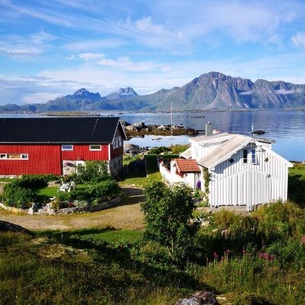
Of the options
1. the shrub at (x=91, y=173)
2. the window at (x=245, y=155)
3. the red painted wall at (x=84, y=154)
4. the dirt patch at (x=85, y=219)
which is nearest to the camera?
the dirt patch at (x=85, y=219)

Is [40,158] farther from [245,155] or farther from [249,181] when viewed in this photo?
[249,181]

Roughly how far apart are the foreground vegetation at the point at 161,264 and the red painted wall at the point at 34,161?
60.2 ft

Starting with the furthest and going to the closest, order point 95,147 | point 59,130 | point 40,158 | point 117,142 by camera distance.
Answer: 1. point 117,142
2. point 59,130
3. point 40,158
4. point 95,147

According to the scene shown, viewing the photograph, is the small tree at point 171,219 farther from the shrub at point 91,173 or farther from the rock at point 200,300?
the shrub at point 91,173

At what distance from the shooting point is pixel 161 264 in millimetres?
13234

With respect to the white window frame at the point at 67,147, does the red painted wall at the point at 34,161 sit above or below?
below

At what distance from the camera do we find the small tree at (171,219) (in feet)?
47.5

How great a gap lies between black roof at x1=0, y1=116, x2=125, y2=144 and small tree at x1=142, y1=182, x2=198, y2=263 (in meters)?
21.5

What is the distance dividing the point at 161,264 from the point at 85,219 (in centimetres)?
1044

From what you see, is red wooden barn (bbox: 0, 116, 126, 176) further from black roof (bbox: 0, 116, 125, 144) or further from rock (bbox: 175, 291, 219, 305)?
rock (bbox: 175, 291, 219, 305)

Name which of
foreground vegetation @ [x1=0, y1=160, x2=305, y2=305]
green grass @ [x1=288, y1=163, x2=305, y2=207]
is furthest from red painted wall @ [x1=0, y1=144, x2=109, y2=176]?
green grass @ [x1=288, y1=163, x2=305, y2=207]

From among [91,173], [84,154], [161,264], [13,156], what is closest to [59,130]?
[84,154]

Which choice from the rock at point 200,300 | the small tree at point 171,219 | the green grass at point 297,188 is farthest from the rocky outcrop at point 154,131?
the rock at point 200,300

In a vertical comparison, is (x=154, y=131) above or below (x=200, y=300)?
above
